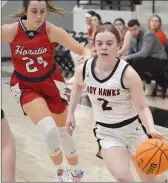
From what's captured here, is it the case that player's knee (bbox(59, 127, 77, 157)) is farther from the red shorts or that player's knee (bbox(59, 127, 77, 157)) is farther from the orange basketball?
the orange basketball

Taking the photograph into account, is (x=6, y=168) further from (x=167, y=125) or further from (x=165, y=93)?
(x=165, y=93)

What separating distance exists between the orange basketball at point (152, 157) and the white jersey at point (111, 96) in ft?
1.11

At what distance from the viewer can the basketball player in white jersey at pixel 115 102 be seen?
3.70m

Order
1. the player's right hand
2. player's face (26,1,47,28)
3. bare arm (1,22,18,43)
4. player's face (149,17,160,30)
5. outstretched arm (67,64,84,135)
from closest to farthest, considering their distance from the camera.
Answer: outstretched arm (67,64,84,135) → the player's right hand → player's face (26,1,47,28) → bare arm (1,22,18,43) → player's face (149,17,160,30)

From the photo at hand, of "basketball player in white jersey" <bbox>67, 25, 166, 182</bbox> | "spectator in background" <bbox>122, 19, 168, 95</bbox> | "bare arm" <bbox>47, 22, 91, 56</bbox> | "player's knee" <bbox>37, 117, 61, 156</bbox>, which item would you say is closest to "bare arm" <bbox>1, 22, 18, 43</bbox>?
"bare arm" <bbox>47, 22, 91, 56</bbox>

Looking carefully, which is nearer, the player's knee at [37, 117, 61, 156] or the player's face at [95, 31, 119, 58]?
the player's face at [95, 31, 119, 58]

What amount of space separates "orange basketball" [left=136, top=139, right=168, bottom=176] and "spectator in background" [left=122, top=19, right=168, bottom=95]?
5851mm

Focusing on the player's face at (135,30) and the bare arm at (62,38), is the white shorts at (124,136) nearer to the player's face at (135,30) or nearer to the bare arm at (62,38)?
the bare arm at (62,38)

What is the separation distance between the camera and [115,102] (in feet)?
12.4

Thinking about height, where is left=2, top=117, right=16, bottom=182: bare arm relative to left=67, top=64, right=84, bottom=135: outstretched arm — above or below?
below

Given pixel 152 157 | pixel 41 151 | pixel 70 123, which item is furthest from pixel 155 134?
pixel 41 151

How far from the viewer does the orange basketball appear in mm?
3531

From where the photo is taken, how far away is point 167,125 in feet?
23.6

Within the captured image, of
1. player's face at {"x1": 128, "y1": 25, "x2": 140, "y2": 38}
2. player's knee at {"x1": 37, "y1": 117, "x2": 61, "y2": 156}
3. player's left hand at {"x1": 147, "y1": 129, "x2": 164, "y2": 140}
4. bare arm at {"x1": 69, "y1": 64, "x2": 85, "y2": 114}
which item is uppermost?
bare arm at {"x1": 69, "y1": 64, "x2": 85, "y2": 114}
